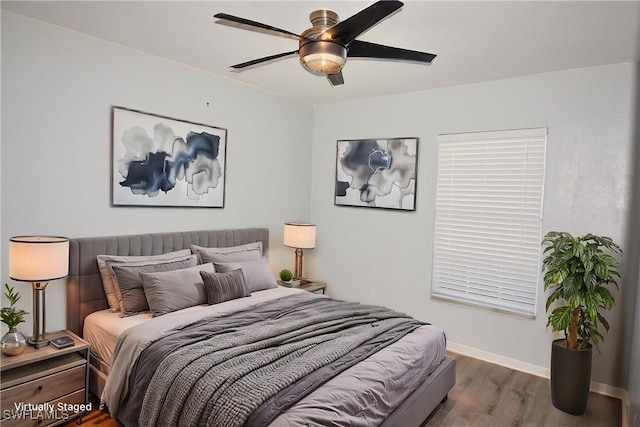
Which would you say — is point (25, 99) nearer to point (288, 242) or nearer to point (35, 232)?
point (35, 232)

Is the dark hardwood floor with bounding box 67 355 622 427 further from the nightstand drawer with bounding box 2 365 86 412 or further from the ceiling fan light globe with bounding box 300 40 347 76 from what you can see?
the ceiling fan light globe with bounding box 300 40 347 76

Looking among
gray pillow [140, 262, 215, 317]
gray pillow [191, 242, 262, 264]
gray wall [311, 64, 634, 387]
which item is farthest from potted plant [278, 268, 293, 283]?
gray pillow [140, 262, 215, 317]

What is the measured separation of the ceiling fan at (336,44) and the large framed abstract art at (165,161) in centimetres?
162

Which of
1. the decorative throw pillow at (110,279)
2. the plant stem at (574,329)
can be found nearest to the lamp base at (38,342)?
the decorative throw pillow at (110,279)

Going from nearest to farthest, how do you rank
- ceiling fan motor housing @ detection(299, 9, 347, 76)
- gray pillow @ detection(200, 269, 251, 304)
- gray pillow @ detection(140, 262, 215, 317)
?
ceiling fan motor housing @ detection(299, 9, 347, 76)
gray pillow @ detection(140, 262, 215, 317)
gray pillow @ detection(200, 269, 251, 304)

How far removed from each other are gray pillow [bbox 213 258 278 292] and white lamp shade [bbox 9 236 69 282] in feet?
4.14

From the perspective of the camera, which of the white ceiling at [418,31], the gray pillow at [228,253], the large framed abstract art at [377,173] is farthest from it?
the large framed abstract art at [377,173]

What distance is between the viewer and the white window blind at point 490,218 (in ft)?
11.8

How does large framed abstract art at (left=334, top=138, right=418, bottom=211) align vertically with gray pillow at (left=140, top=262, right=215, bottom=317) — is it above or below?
above

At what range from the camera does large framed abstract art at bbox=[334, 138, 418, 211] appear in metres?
4.34

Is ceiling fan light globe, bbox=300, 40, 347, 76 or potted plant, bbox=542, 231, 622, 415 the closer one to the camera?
ceiling fan light globe, bbox=300, 40, 347, 76

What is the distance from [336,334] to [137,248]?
1.88 metres

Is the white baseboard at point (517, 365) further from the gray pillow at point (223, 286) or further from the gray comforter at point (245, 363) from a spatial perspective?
the gray pillow at point (223, 286)

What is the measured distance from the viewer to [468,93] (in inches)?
154
